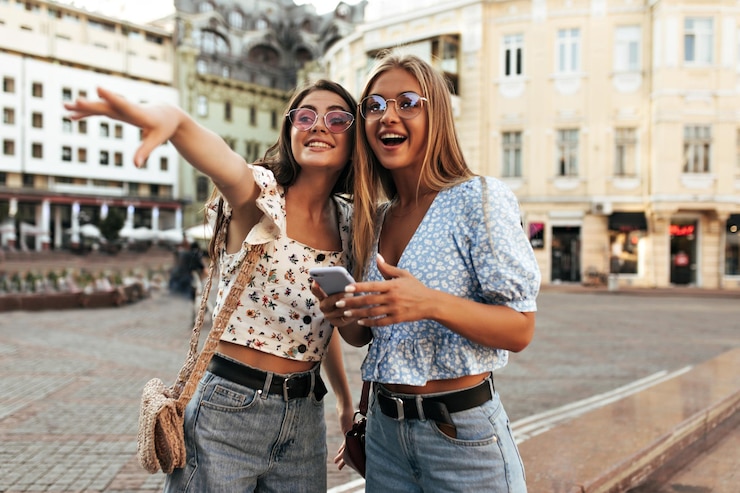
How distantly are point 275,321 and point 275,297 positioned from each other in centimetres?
8

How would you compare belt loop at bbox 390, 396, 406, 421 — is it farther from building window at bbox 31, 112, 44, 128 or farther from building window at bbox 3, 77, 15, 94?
building window at bbox 3, 77, 15, 94

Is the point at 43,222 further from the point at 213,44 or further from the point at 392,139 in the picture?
the point at 392,139

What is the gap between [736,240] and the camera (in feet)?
85.5

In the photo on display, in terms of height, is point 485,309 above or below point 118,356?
above

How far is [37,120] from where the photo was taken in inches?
1994

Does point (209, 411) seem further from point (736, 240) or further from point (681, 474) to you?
point (736, 240)

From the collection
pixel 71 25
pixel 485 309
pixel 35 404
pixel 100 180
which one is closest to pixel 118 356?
pixel 35 404

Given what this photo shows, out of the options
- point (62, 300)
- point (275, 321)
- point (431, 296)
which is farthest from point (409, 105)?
point (62, 300)

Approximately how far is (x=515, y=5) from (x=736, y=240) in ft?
43.8

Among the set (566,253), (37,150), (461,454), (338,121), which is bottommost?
(566,253)

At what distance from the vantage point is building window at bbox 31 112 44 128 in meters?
50.4

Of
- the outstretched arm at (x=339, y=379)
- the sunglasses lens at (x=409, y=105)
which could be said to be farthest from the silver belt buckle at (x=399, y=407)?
the sunglasses lens at (x=409, y=105)

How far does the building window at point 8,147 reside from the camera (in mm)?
48906

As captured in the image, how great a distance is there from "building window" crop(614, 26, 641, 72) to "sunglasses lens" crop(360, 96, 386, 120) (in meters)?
27.1
